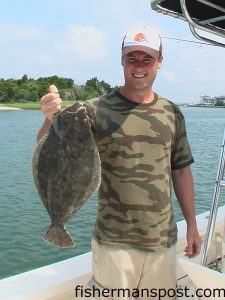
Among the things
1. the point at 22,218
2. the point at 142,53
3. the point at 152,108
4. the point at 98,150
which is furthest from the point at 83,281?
the point at 22,218

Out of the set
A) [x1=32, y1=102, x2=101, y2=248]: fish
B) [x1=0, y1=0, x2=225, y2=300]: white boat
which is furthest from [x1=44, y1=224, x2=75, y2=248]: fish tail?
[x1=0, y1=0, x2=225, y2=300]: white boat

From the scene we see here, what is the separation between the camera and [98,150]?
2377 mm


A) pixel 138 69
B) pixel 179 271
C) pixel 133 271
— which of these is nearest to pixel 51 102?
pixel 138 69

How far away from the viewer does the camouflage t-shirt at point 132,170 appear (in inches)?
92.3

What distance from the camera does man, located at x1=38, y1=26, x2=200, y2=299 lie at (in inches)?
92.4

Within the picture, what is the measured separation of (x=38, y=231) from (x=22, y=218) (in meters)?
1.00

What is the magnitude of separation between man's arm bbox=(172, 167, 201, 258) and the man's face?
2.13ft

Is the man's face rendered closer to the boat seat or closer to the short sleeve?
the short sleeve

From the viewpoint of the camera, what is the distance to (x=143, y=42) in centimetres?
235

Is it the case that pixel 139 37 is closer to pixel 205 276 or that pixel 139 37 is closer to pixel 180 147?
pixel 180 147

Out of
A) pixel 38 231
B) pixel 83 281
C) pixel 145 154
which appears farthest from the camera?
pixel 38 231

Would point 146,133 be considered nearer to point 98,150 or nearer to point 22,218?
point 98,150

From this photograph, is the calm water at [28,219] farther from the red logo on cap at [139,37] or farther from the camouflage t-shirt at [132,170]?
the red logo on cap at [139,37]

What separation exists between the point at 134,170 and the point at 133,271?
0.62 meters
